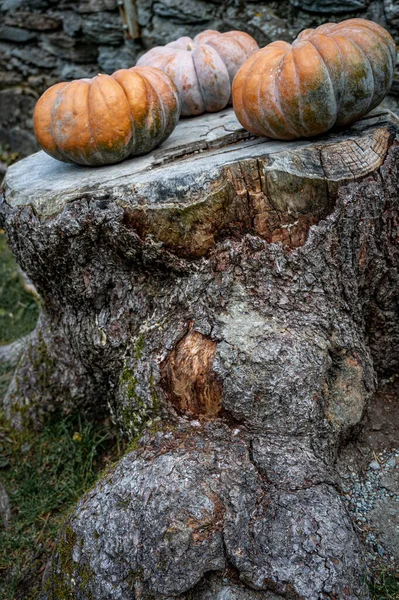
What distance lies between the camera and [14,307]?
14.5 ft

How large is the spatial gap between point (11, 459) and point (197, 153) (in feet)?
5.94

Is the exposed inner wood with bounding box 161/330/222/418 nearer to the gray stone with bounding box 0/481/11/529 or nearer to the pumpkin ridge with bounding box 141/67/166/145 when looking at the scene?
the pumpkin ridge with bounding box 141/67/166/145

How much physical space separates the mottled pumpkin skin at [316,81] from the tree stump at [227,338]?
0.09 metres

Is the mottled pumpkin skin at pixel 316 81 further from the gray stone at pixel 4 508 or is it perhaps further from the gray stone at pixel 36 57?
the gray stone at pixel 36 57

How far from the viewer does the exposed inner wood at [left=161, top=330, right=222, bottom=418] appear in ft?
6.97

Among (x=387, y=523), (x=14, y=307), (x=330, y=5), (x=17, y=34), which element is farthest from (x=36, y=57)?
(x=387, y=523)

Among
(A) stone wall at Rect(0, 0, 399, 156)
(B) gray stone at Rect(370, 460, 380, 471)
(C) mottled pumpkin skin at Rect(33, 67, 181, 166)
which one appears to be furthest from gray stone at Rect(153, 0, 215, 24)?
(B) gray stone at Rect(370, 460, 380, 471)

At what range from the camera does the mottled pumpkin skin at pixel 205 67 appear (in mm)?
3037

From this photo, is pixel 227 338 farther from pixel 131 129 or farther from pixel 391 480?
pixel 131 129

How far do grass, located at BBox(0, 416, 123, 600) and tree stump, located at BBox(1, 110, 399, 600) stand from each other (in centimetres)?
41

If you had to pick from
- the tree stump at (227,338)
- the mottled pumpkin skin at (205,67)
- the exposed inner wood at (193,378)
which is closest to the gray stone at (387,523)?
the tree stump at (227,338)

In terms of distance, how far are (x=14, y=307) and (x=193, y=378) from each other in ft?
8.74

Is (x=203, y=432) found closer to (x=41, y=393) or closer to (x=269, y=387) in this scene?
(x=269, y=387)

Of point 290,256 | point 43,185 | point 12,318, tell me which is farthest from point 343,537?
point 12,318
